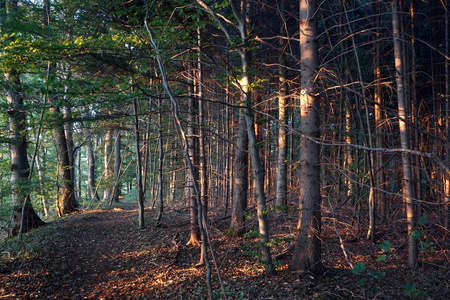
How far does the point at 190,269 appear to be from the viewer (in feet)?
22.1

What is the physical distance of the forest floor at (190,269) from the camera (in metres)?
5.06

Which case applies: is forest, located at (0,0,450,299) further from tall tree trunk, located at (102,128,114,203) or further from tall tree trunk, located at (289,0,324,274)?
tall tree trunk, located at (102,128,114,203)

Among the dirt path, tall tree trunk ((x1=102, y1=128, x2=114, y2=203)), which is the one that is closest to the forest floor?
the dirt path

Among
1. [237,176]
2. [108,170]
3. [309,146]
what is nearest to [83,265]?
[237,176]

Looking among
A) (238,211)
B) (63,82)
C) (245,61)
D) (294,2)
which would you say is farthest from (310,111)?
(294,2)

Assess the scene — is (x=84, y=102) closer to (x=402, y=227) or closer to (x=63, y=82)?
(x=63, y=82)

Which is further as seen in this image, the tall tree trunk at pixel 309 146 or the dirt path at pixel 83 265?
the dirt path at pixel 83 265

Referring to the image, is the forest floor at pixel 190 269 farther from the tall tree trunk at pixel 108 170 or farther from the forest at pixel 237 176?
the tall tree trunk at pixel 108 170

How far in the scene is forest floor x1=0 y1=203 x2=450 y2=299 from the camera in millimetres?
5062

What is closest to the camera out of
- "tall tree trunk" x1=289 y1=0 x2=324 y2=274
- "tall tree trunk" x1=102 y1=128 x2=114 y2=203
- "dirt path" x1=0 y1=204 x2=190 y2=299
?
"tall tree trunk" x1=289 y1=0 x2=324 y2=274

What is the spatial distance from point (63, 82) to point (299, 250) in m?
6.04

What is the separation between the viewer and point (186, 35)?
572cm

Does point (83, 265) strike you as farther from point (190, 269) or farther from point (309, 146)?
point (309, 146)

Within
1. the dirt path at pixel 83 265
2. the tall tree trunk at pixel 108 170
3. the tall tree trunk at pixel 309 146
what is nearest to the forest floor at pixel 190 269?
the dirt path at pixel 83 265
